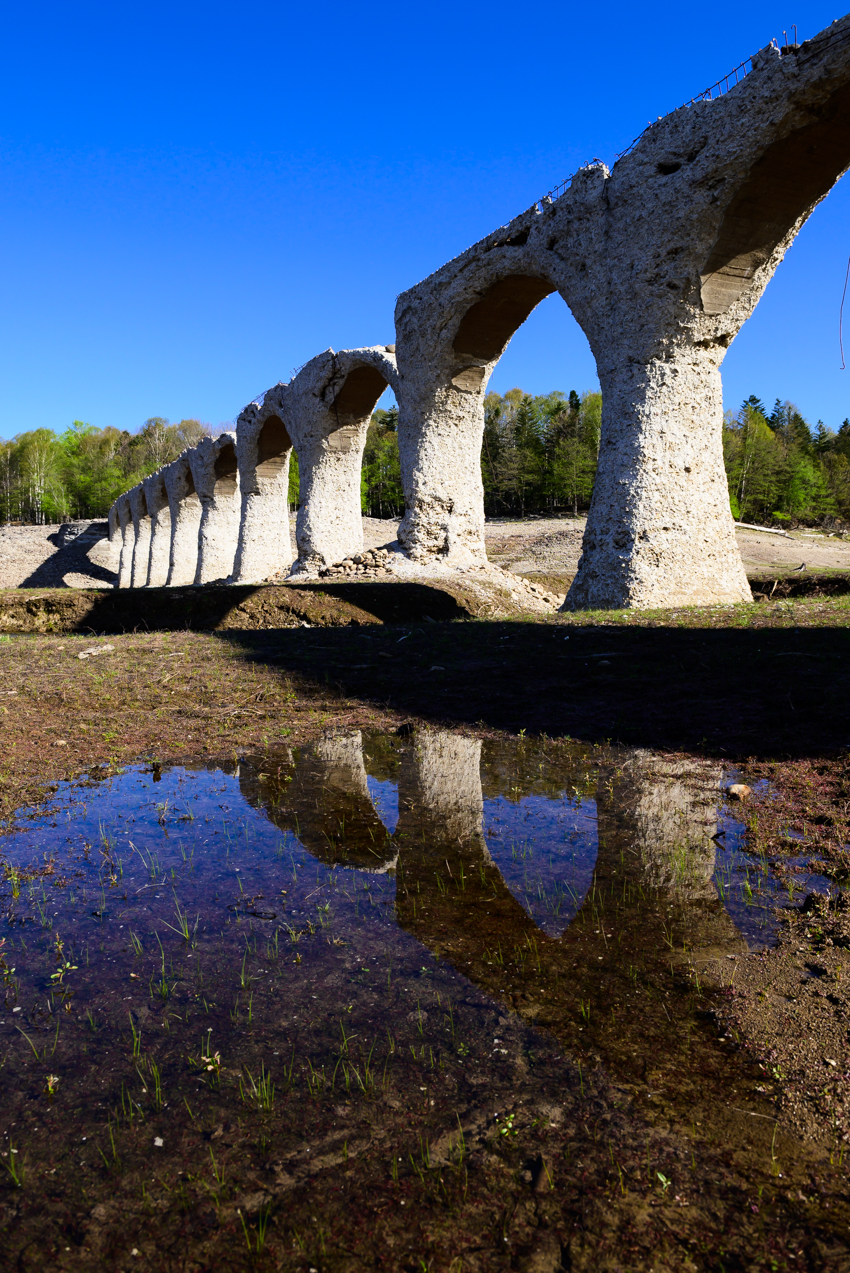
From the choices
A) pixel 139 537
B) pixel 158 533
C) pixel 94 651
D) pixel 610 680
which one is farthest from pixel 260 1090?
pixel 139 537

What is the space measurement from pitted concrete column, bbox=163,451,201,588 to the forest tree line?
1522 cm

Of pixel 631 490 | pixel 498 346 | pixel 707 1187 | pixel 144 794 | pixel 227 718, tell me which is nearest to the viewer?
pixel 707 1187

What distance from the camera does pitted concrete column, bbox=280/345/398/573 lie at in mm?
16453

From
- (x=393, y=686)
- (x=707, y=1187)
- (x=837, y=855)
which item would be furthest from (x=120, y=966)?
(x=393, y=686)

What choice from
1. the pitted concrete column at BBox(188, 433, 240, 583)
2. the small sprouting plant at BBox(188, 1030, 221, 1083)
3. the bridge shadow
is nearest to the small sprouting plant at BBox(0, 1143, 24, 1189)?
the small sprouting plant at BBox(188, 1030, 221, 1083)

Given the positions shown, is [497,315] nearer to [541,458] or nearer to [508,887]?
[508,887]

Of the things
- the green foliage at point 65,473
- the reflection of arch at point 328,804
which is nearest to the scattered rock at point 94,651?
the reflection of arch at point 328,804

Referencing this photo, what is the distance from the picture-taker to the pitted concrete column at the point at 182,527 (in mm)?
28125

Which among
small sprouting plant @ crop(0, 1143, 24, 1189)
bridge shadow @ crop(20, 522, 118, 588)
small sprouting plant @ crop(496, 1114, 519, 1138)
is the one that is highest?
bridge shadow @ crop(20, 522, 118, 588)

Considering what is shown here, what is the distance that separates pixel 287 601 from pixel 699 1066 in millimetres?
9302

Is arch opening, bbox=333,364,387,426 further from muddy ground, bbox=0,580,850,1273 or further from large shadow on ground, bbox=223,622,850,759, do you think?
muddy ground, bbox=0,580,850,1273

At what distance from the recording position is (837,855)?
2.65 meters

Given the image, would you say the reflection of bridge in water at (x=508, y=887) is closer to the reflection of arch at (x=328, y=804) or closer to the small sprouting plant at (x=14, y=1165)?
the reflection of arch at (x=328, y=804)

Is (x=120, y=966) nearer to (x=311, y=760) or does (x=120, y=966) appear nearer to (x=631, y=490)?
(x=311, y=760)
